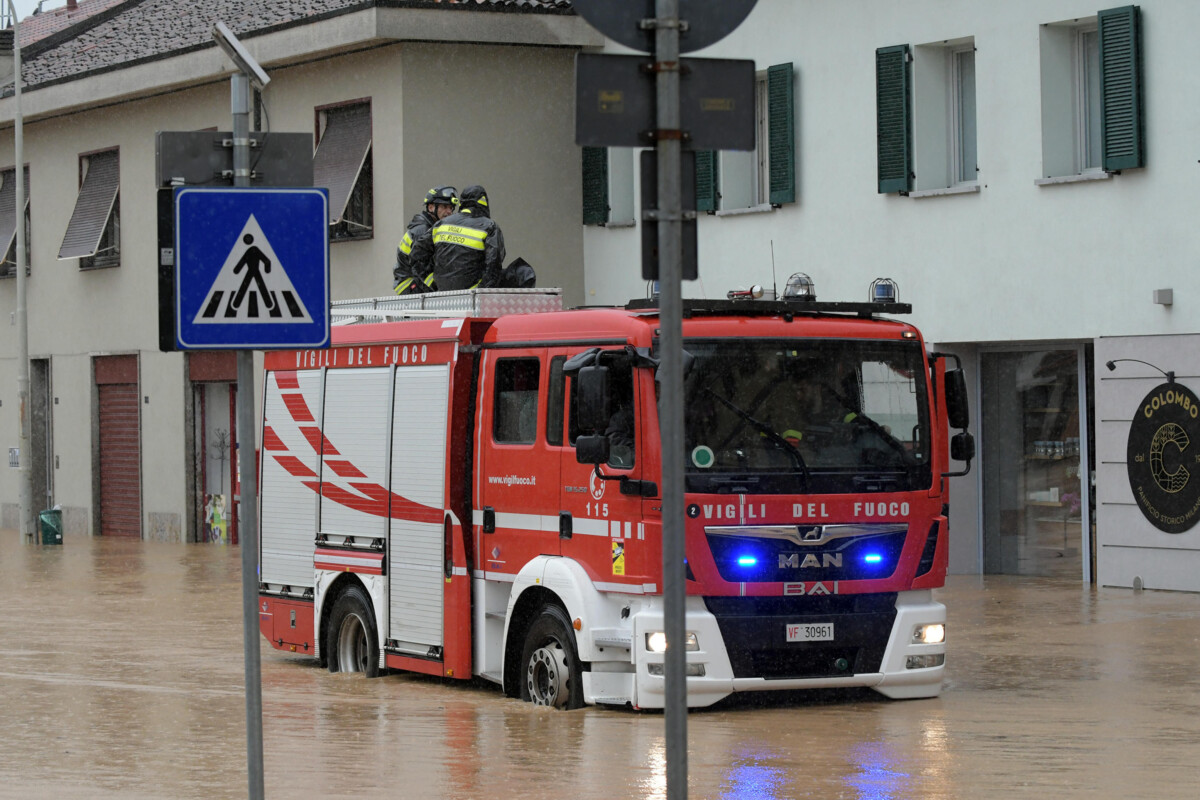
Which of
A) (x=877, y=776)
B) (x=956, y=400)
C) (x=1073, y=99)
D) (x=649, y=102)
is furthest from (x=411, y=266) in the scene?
(x=649, y=102)

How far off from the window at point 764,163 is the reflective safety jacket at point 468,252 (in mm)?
8241

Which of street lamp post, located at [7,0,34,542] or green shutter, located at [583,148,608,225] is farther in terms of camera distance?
street lamp post, located at [7,0,34,542]

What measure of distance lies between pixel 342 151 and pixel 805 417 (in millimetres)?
17192

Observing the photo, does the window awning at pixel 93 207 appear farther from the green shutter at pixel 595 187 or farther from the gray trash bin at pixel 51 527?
the green shutter at pixel 595 187

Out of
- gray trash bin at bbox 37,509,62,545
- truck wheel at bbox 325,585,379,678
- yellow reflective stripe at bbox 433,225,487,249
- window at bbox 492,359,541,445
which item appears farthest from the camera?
gray trash bin at bbox 37,509,62,545

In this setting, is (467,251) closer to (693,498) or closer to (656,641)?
(693,498)

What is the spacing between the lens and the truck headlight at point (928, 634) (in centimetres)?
1234

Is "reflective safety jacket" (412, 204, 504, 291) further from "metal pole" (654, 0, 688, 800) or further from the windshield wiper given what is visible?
"metal pole" (654, 0, 688, 800)

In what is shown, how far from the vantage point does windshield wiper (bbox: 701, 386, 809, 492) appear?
11.8m

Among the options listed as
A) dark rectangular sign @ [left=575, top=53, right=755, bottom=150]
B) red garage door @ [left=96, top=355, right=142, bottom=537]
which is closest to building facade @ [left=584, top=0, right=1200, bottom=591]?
red garage door @ [left=96, top=355, right=142, bottom=537]

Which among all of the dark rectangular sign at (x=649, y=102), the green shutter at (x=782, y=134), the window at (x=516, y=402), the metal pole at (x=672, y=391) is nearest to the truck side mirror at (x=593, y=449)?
the window at (x=516, y=402)

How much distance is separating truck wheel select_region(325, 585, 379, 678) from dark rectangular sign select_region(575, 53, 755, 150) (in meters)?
9.03

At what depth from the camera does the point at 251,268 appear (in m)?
7.47

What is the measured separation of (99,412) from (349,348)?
69.3 feet
